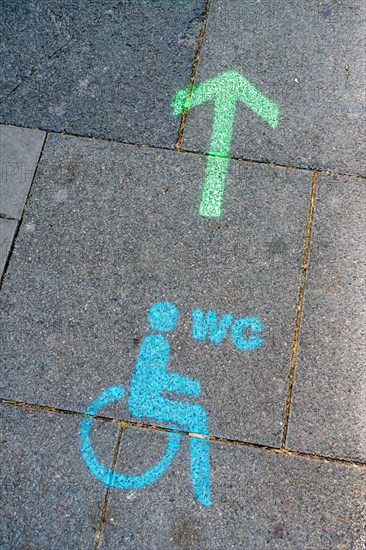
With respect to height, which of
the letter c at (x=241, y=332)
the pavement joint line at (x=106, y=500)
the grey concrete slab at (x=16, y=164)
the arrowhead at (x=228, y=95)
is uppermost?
the arrowhead at (x=228, y=95)

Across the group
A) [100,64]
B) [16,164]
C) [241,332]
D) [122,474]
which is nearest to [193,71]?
[100,64]

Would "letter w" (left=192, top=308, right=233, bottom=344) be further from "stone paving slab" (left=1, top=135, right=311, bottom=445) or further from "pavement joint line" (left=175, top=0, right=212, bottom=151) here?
"pavement joint line" (left=175, top=0, right=212, bottom=151)

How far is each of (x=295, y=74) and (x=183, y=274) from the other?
1502 mm

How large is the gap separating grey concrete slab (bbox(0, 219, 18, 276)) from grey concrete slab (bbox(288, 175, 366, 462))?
1710 mm

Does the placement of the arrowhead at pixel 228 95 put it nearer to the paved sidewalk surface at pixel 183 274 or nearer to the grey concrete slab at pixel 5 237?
the paved sidewalk surface at pixel 183 274

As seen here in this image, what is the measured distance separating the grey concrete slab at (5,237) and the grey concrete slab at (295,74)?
3.78 ft

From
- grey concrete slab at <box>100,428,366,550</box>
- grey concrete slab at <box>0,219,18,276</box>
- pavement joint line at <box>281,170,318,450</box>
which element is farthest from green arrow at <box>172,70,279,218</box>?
grey concrete slab at <box>100,428,366,550</box>

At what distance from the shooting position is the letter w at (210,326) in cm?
280

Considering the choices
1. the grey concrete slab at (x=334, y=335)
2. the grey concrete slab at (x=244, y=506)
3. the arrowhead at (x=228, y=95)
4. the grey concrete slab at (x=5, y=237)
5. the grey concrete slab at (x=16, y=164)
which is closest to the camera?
the grey concrete slab at (x=244, y=506)

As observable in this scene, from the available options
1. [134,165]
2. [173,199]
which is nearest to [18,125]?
[134,165]

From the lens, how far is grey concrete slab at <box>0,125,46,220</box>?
312cm

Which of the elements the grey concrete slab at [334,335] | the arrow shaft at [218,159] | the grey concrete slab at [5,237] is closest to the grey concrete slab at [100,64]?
the arrow shaft at [218,159]

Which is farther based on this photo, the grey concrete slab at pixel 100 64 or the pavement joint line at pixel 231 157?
the grey concrete slab at pixel 100 64

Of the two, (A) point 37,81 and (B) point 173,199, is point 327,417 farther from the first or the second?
(A) point 37,81
